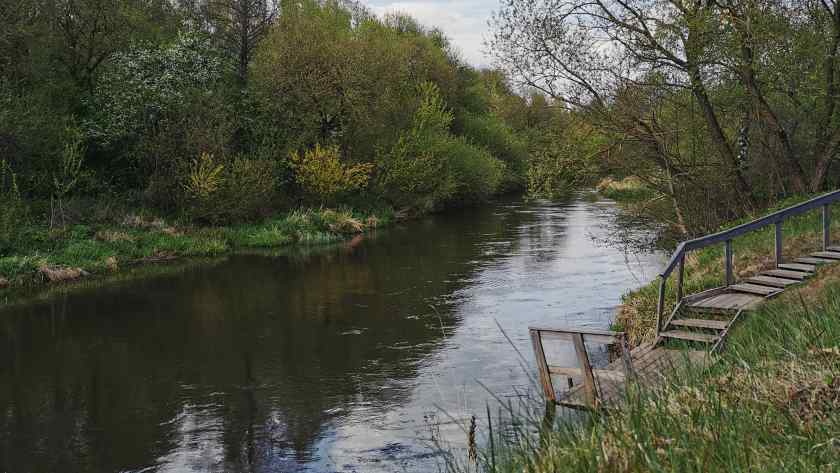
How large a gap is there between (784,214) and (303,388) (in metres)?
9.11

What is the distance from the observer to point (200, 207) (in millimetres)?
34812

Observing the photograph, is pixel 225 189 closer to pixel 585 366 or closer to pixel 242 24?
pixel 242 24

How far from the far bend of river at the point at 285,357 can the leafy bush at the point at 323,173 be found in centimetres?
983

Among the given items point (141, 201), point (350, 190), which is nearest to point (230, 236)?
point (141, 201)

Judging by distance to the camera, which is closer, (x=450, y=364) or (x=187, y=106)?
(x=450, y=364)

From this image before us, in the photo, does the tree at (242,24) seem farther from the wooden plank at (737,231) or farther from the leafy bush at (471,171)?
the wooden plank at (737,231)

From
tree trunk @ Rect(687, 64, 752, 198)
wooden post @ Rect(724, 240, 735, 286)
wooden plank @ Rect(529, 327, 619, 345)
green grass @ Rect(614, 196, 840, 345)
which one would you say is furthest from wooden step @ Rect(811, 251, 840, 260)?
tree trunk @ Rect(687, 64, 752, 198)

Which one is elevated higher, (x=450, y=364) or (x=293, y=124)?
(x=293, y=124)

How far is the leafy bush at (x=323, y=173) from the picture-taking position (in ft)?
129

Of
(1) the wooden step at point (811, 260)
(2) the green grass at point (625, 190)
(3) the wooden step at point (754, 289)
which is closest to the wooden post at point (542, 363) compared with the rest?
(3) the wooden step at point (754, 289)

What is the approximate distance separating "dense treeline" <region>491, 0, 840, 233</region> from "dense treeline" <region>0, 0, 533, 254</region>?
3.53m

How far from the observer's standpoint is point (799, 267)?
1398 centimetres

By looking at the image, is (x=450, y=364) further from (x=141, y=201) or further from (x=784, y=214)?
(x=141, y=201)

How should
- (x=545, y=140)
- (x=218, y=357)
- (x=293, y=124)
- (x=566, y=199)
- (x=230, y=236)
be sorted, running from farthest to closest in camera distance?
(x=566, y=199) → (x=293, y=124) → (x=230, y=236) → (x=545, y=140) → (x=218, y=357)
